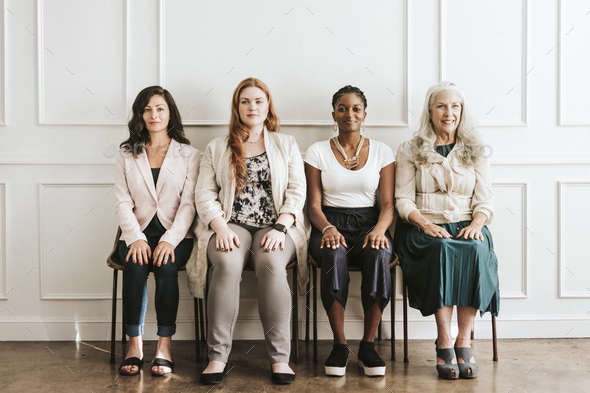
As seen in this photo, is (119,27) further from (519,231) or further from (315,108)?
(519,231)

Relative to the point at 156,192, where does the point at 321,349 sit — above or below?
below

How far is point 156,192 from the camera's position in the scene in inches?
87.2

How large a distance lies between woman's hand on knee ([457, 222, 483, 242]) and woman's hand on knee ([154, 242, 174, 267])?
1488 mm

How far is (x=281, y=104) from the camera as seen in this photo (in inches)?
98.6

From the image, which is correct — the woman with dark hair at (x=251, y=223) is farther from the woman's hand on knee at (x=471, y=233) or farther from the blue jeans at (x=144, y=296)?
the woman's hand on knee at (x=471, y=233)

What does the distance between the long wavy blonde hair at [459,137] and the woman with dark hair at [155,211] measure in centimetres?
127

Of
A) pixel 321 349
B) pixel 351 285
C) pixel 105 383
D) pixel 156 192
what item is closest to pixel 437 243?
pixel 351 285

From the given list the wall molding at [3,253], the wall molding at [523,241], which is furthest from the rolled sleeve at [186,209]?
the wall molding at [523,241]

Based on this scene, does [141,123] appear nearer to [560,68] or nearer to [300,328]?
[300,328]

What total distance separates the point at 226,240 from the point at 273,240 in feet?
0.76

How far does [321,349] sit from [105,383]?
1.12 metres

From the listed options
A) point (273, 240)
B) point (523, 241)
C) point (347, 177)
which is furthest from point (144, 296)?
point (523, 241)

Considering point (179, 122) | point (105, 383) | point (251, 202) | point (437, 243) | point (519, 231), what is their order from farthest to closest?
point (519, 231)
point (179, 122)
point (251, 202)
point (437, 243)
point (105, 383)

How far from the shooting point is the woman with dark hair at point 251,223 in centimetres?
190
